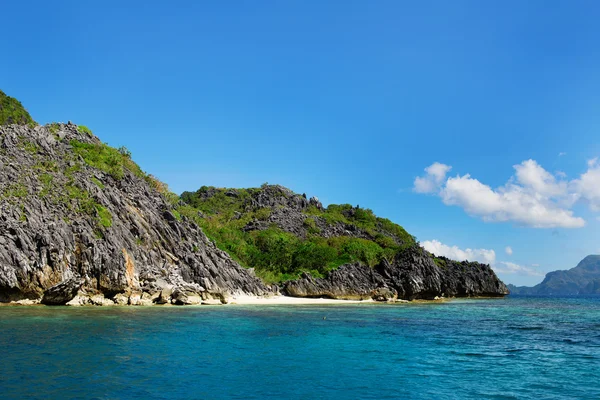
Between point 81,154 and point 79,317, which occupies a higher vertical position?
point 81,154

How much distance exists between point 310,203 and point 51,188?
421 ft

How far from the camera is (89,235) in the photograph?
6222cm

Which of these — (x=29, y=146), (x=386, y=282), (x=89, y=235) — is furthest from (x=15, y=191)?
(x=386, y=282)

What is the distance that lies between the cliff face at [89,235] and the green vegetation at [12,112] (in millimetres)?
34881

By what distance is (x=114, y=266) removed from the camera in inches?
2395

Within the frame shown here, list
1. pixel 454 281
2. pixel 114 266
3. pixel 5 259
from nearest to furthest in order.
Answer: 1. pixel 5 259
2. pixel 114 266
3. pixel 454 281

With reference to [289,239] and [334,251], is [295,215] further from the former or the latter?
[334,251]

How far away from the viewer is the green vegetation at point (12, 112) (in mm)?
112188

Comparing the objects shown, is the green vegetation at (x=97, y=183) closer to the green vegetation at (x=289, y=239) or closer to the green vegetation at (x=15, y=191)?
the green vegetation at (x=15, y=191)

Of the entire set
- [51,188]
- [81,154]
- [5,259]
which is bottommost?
[5,259]

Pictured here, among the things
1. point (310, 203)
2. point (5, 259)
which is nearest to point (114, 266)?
point (5, 259)

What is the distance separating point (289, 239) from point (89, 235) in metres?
78.1

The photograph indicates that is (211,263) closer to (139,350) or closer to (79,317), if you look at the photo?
(79,317)

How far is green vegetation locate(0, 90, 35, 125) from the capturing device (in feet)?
368
